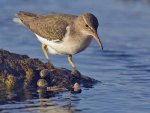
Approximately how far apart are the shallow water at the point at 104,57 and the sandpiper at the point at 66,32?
897 millimetres

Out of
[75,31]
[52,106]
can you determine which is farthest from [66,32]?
[52,106]

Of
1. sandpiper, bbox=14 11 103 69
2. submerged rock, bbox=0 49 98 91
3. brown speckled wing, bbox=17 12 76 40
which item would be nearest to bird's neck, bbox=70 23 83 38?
sandpiper, bbox=14 11 103 69

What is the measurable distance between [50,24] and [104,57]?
3076 millimetres

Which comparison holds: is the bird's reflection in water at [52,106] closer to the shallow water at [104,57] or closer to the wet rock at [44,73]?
the shallow water at [104,57]

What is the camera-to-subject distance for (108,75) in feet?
45.1

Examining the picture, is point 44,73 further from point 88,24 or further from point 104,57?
point 104,57

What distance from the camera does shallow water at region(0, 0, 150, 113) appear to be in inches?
441

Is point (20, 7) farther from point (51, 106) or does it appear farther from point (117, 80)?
point (51, 106)

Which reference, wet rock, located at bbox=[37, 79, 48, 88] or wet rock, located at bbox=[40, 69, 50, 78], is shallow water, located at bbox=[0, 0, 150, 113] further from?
wet rock, located at bbox=[40, 69, 50, 78]

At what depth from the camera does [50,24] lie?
43.3 feet

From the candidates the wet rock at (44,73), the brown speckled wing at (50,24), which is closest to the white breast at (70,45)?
the brown speckled wing at (50,24)

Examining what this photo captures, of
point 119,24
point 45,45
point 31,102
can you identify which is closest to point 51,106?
point 31,102

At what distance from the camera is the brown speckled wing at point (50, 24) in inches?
506

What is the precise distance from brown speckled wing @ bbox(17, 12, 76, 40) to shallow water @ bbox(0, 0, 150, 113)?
4.24 feet
